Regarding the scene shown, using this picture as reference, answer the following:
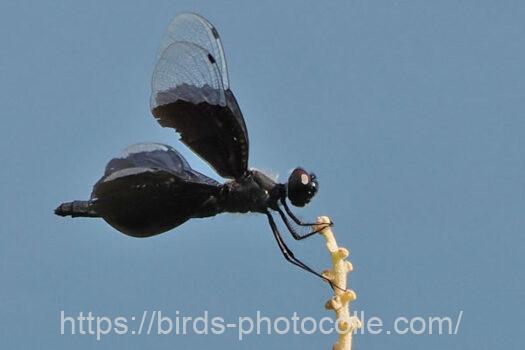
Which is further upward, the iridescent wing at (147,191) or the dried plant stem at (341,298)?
the iridescent wing at (147,191)

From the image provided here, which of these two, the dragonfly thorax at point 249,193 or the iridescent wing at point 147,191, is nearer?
the iridescent wing at point 147,191

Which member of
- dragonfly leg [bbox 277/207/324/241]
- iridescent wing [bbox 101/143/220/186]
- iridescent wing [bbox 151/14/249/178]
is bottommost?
dragonfly leg [bbox 277/207/324/241]

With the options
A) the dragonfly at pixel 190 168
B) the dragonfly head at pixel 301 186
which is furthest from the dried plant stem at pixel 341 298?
the dragonfly head at pixel 301 186

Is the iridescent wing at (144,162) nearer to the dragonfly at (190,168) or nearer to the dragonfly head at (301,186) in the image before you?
the dragonfly at (190,168)

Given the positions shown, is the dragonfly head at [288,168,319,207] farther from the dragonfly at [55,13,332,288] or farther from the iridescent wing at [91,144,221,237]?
the iridescent wing at [91,144,221,237]

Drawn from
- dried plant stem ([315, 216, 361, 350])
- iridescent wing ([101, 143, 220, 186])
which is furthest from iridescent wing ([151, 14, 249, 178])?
dried plant stem ([315, 216, 361, 350])

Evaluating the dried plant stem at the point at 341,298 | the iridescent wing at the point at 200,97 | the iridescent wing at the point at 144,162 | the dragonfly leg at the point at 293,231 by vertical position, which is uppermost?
the iridescent wing at the point at 200,97
